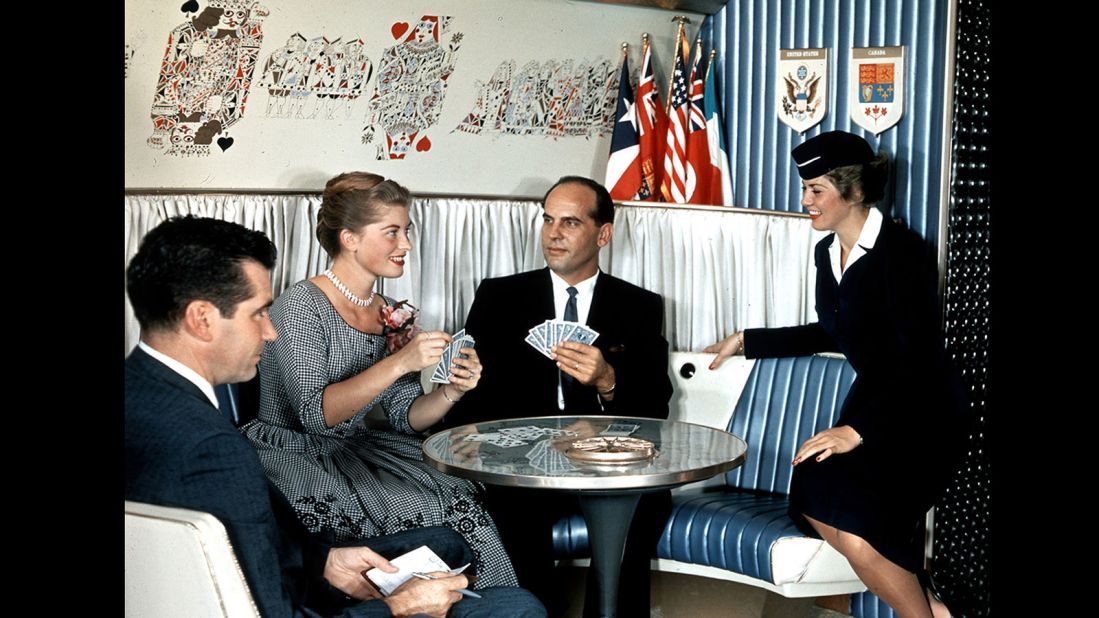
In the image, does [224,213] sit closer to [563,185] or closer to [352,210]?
[352,210]

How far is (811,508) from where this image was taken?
4.04 m

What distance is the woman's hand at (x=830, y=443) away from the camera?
3.88m

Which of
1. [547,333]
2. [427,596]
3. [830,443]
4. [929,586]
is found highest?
[547,333]

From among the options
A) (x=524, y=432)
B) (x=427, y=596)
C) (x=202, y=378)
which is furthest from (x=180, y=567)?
(x=524, y=432)

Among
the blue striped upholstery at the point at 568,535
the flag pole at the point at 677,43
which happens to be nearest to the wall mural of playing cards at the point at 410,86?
the flag pole at the point at 677,43

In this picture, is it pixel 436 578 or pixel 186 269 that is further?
pixel 436 578

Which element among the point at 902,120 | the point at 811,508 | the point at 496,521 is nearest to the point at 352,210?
the point at 496,521

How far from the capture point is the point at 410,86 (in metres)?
4.96

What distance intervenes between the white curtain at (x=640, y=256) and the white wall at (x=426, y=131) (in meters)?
0.14

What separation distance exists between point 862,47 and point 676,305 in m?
1.46

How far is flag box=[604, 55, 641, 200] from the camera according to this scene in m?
5.44

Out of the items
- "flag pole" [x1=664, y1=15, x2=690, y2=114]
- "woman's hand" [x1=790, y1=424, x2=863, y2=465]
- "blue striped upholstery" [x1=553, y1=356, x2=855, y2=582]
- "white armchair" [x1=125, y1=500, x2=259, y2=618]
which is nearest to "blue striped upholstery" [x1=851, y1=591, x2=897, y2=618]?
"blue striped upholstery" [x1=553, y1=356, x2=855, y2=582]

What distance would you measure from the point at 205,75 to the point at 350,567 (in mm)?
2304

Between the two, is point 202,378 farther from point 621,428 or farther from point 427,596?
point 621,428
